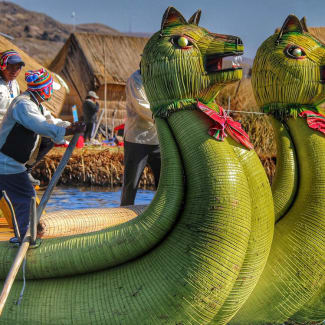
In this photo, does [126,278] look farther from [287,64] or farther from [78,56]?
[78,56]

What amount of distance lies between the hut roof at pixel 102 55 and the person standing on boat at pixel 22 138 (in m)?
19.1

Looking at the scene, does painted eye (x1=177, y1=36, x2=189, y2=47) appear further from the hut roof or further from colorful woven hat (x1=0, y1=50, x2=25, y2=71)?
the hut roof

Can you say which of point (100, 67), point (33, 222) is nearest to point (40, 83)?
point (33, 222)

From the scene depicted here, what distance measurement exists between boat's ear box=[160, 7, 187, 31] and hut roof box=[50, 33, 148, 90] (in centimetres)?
1954

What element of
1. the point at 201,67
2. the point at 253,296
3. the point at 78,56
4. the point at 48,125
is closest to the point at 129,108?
the point at 48,125

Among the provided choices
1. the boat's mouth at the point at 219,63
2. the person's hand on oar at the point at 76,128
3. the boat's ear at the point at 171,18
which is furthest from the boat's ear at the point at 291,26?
the person's hand on oar at the point at 76,128

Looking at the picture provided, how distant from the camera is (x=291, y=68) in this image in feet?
12.0

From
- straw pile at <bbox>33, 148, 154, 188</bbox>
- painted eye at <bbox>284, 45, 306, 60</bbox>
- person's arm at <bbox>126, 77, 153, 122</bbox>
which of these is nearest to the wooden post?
painted eye at <bbox>284, 45, 306, 60</bbox>

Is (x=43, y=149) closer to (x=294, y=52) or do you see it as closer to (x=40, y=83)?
(x=40, y=83)

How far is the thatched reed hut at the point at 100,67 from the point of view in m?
23.0

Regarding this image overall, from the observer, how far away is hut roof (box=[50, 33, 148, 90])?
23.0m

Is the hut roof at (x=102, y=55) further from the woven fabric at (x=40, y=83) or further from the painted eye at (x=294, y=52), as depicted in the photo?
the painted eye at (x=294, y=52)

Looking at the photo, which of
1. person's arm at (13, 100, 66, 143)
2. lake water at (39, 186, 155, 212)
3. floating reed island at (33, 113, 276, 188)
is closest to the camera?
person's arm at (13, 100, 66, 143)

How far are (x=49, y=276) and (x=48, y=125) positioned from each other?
1.03 m
